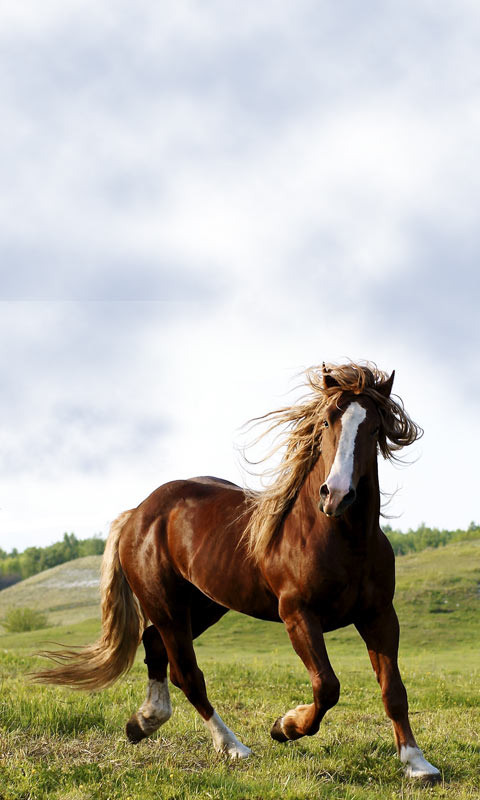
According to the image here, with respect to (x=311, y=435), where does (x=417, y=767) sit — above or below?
below

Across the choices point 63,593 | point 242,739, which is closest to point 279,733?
point 242,739

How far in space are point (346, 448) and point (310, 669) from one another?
157 centimetres

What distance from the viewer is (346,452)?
16.1 ft

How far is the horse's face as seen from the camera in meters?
4.76

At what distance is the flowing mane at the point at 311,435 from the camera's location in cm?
550

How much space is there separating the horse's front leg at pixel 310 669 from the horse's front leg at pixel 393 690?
14.9 inches

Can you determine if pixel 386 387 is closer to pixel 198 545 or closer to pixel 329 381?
pixel 329 381

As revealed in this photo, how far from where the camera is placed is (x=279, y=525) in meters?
5.68

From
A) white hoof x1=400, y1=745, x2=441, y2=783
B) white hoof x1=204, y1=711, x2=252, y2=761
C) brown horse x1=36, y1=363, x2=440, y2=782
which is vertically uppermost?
brown horse x1=36, y1=363, x2=440, y2=782

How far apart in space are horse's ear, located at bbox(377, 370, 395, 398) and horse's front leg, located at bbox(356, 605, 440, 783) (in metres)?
1.60

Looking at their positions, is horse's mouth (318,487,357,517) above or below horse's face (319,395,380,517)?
below

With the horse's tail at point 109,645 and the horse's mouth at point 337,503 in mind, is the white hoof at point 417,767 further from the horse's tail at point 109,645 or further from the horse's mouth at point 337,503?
the horse's tail at point 109,645

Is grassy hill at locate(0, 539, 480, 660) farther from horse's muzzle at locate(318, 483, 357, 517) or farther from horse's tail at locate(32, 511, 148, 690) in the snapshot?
horse's muzzle at locate(318, 483, 357, 517)

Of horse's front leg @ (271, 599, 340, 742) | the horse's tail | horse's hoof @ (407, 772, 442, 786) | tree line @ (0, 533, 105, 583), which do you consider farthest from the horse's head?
tree line @ (0, 533, 105, 583)
